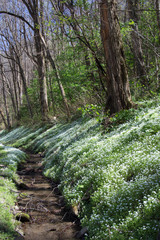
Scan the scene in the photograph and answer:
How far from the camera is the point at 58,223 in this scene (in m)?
5.64

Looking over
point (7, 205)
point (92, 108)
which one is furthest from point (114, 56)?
point (7, 205)

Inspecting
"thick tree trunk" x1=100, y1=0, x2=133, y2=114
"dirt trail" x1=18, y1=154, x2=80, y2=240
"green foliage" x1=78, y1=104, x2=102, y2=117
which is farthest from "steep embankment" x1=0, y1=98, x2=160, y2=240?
"thick tree trunk" x1=100, y1=0, x2=133, y2=114

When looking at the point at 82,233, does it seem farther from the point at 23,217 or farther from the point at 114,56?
the point at 114,56

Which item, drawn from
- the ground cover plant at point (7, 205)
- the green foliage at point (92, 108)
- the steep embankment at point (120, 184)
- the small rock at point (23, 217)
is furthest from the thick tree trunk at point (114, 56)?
the small rock at point (23, 217)

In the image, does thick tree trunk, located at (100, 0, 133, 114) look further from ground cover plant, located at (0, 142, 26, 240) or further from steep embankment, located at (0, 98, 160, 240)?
ground cover plant, located at (0, 142, 26, 240)

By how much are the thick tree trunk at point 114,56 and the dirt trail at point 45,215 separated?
15.1 feet

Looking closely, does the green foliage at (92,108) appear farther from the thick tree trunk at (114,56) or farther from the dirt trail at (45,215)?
the dirt trail at (45,215)

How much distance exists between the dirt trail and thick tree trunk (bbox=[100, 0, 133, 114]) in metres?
4.59

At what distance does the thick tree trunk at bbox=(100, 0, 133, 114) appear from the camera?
30.1ft

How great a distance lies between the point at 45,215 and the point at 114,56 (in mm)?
6786

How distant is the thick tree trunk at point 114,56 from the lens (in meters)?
9.19

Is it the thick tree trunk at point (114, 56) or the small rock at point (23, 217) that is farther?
the thick tree trunk at point (114, 56)

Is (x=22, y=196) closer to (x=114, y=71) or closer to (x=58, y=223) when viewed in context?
(x=58, y=223)

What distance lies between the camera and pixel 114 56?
9.28m
